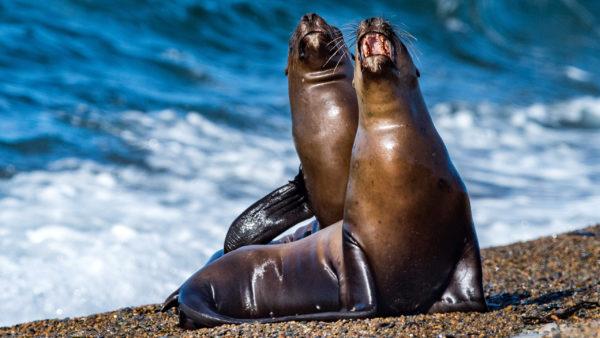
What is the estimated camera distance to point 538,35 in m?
27.5

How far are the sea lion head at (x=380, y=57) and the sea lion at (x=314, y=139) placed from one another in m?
0.93

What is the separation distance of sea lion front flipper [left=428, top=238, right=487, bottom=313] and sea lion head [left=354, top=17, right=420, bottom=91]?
91cm

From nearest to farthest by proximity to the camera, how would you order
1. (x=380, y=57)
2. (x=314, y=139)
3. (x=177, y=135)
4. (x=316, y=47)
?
(x=380, y=57) < (x=314, y=139) < (x=316, y=47) < (x=177, y=135)

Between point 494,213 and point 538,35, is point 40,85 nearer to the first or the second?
point 494,213

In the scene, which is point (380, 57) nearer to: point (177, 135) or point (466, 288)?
point (466, 288)

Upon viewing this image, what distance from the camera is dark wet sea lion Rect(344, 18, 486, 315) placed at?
509 cm

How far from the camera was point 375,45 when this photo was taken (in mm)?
5297

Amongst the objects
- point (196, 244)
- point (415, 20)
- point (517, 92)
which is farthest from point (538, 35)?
point (196, 244)

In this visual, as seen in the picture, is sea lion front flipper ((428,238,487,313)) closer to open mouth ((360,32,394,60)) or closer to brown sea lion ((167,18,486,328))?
brown sea lion ((167,18,486,328))

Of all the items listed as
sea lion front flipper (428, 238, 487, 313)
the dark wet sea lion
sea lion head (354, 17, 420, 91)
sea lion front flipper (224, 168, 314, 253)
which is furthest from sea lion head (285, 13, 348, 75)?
sea lion front flipper (428, 238, 487, 313)

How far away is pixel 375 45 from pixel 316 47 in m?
1.33

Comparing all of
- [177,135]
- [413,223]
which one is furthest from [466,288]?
[177,135]

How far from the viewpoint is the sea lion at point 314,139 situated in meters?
6.25

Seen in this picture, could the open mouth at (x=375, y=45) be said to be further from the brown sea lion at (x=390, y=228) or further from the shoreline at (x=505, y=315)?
the shoreline at (x=505, y=315)
